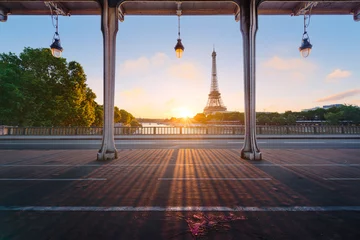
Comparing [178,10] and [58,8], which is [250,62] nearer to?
[178,10]

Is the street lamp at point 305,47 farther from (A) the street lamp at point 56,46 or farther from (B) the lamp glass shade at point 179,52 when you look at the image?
(A) the street lamp at point 56,46

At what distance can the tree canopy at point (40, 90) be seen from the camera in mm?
20047

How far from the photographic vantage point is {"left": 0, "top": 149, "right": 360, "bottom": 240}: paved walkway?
8.86ft

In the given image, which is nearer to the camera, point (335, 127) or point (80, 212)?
point (80, 212)

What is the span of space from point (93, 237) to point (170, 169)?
3792 millimetres

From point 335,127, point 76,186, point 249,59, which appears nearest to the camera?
point 76,186

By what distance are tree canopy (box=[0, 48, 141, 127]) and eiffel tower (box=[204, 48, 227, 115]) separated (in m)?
62.0

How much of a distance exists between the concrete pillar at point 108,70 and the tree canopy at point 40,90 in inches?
746

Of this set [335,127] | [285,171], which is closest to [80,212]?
[285,171]

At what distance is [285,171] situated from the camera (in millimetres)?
5922

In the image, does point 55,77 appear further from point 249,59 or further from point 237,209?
point 237,209

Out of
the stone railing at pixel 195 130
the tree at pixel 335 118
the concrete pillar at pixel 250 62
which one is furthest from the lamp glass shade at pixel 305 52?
the tree at pixel 335 118

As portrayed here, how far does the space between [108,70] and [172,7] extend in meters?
4.60

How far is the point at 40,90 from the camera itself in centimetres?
2183
